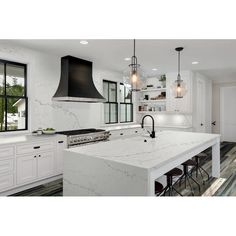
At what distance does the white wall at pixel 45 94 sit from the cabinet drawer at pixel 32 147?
68 cm

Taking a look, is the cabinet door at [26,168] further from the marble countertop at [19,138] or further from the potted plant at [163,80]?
the potted plant at [163,80]

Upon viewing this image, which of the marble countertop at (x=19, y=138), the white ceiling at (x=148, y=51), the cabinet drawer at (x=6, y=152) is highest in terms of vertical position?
the white ceiling at (x=148, y=51)

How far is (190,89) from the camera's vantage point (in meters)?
5.98

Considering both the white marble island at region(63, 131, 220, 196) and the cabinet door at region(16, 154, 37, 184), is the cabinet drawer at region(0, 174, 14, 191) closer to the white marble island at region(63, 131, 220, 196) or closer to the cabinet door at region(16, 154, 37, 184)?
the cabinet door at region(16, 154, 37, 184)

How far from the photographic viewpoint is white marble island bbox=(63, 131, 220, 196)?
171 cm

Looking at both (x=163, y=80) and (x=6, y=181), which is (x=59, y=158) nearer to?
(x=6, y=181)

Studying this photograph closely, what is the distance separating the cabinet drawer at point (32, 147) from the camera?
3240mm

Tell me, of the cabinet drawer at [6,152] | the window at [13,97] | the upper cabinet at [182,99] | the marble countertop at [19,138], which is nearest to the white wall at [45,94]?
the window at [13,97]

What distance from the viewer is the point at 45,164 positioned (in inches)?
142

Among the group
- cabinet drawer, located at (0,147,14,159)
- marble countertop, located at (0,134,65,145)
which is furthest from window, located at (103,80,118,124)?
cabinet drawer, located at (0,147,14,159)

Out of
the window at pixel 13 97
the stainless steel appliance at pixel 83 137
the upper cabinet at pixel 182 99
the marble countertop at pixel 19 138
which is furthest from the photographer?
the upper cabinet at pixel 182 99

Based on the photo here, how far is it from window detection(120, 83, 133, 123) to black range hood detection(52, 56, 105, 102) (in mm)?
1818
